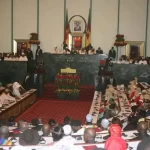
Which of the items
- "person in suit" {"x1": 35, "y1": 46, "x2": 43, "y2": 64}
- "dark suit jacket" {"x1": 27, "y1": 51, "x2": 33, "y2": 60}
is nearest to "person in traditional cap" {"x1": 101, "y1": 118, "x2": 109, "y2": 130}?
"person in suit" {"x1": 35, "y1": 46, "x2": 43, "y2": 64}

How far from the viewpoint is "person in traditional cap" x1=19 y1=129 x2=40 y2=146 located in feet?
15.2

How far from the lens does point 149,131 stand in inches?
226

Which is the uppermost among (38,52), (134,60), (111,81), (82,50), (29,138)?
(82,50)

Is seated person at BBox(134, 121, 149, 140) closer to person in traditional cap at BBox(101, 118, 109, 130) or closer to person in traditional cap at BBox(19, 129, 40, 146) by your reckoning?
person in traditional cap at BBox(101, 118, 109, 130)

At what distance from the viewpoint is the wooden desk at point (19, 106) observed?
8.73 metres

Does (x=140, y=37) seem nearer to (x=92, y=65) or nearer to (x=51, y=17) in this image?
(x=92, y=65)

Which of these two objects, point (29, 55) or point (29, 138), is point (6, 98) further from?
point (29, 55)

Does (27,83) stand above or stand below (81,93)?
above

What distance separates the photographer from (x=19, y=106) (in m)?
10.2

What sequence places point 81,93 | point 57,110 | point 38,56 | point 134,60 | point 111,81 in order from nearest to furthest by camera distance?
point 57,110, point 111,81, point 81,93, point 134,60, point 38,56

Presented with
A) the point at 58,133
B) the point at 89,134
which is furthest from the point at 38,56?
the point at 89,134

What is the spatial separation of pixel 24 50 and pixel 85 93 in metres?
4.83

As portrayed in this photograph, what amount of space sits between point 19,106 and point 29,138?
18.6 feet

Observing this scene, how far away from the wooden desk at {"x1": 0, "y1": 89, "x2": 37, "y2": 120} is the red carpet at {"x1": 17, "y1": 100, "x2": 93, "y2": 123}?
19 centimetres
